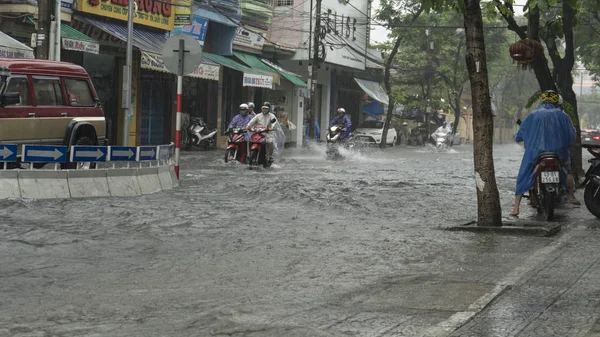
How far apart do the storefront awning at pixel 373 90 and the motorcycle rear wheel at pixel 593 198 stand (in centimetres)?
3833

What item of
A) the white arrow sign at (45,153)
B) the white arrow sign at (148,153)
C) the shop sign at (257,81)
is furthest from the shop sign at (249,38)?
the white arrow sign at (45,153)

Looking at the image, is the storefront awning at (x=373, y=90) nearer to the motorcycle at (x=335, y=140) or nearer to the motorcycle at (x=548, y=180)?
the motorcycle at (x=335, y=140)

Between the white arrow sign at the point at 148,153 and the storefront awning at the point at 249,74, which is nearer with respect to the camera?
the white arrow sign at the point at 148,153

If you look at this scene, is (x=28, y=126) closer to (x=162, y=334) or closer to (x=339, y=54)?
(x=162, y=334)

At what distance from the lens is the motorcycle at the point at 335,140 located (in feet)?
93.5

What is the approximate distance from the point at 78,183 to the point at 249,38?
24163 millimetres

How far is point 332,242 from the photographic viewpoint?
9195mm

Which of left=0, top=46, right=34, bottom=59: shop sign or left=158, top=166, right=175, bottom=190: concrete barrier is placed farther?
left=0, top=46, right=34, bottom=59: shop sign

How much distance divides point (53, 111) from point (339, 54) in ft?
105

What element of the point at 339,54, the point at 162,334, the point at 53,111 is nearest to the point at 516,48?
the point at 53,111

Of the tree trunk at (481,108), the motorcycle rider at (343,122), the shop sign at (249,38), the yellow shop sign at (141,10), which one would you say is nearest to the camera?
the tree trunk at (481,108)

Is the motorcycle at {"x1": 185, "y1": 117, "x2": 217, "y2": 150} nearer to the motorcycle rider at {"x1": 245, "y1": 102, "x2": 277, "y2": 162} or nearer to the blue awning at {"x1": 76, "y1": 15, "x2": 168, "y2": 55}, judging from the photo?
the blue awning at {"x1": 76, "y1": 15, "x2": 168, "y2": 55}

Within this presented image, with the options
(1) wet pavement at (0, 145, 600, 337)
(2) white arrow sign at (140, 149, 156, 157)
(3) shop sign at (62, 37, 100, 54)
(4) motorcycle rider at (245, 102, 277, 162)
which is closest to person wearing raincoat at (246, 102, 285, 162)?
(4) motorcycle rider at (245, 102, 277, 162)

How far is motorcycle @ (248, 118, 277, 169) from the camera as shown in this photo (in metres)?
21.0
